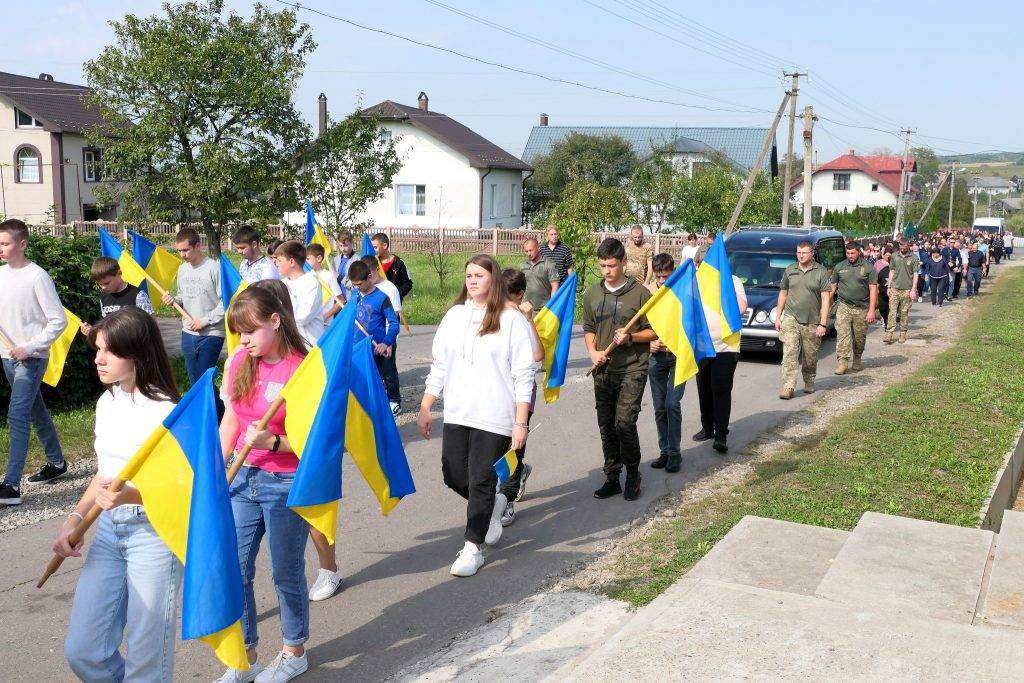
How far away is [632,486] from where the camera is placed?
7762 millimetres

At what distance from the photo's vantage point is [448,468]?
6195 mm

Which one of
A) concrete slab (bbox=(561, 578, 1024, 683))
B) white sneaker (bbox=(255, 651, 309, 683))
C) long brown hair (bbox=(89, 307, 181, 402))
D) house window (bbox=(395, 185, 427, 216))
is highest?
house window (bbox=(395, 185, 427, 216))

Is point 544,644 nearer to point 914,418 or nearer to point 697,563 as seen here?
point 697,563

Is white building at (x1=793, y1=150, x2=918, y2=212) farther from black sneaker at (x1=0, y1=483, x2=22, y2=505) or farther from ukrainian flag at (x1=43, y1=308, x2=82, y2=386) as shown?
black sneaker at (x1=0, y1=483, x2=22, y2=505)

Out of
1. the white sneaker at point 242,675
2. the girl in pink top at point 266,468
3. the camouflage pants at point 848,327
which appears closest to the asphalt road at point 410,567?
the white sneaker at point 242,675

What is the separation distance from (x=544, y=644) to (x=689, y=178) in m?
40.1

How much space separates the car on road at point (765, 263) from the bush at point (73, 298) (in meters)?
9.01

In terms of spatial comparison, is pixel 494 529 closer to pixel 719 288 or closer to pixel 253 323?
pixel 253 323

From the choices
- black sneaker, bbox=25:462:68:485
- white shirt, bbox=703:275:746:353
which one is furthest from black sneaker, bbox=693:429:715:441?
black sneaker, bbox=25:462:68:485

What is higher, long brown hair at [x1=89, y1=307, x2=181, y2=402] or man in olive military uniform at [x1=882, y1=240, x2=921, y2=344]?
long brown hair at [x1=89, y1=307, x2=181, y2=402]

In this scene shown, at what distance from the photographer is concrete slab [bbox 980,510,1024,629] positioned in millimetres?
4914

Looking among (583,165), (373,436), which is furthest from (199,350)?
(583,165)

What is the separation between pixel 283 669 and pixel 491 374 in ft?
6.79

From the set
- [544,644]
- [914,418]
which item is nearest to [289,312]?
[544,644]
